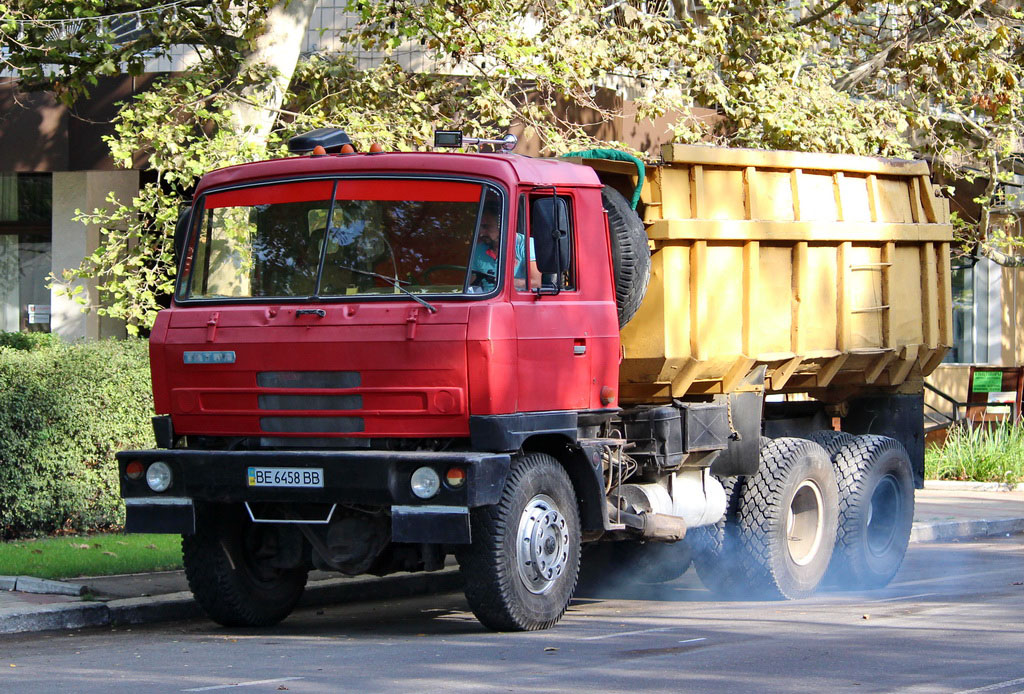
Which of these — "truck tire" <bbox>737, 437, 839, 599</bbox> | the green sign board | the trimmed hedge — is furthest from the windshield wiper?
the green sign board

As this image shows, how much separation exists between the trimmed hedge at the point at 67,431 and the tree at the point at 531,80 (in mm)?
979

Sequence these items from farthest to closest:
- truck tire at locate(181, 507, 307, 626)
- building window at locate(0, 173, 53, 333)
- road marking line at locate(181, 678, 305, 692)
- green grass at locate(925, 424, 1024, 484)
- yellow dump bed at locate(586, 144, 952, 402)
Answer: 1. building window at locate(0, 173, 53, 333)
2. green grass at locate(925, 424, 1024, 484)
3. yellow dump bed at locate(586, 144, 952, 402)
4. truck tire at locate(181, 507, 307, 626)
5. road marking line at locate(181, 678, 305, 692)

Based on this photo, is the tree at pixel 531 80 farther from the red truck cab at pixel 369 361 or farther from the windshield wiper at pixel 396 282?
the windshield wiper at pixel 396 282

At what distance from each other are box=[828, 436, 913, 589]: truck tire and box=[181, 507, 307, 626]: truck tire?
4.40 m

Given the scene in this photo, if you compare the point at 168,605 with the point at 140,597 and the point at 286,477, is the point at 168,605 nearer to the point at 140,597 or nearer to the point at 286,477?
the point at 140,597

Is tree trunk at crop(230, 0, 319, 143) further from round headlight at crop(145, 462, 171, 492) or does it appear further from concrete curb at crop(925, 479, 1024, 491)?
concrete curb at crop(925, 479, 1024, 491)

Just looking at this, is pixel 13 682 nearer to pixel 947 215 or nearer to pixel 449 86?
pixel 947 215

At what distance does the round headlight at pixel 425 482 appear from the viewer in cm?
788

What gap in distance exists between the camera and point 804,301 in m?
10.8

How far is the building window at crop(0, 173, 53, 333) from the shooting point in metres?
19.2

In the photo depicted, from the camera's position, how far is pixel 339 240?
8.51 m

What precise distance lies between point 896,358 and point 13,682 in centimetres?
734

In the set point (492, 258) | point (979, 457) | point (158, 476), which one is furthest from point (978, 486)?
point (158, 476)

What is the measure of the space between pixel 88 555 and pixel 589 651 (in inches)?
181
